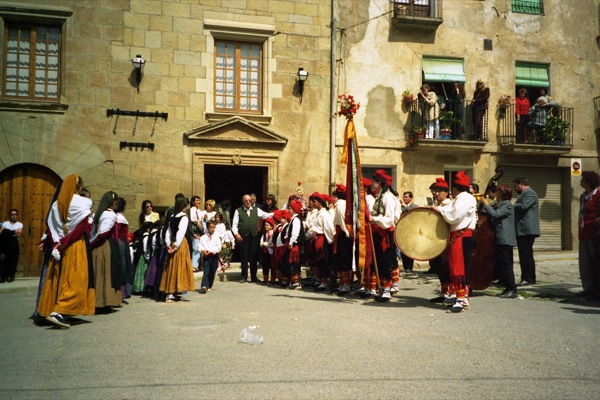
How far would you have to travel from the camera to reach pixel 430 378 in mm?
4898

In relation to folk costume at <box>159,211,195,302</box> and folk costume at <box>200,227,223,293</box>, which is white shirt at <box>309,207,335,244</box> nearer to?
folk costume at <box>200,227,223,293</box>

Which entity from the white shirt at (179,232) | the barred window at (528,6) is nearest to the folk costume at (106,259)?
the white shirt at (179,232)

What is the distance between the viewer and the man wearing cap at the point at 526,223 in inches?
421

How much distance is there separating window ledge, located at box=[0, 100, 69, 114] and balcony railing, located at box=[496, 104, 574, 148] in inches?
518

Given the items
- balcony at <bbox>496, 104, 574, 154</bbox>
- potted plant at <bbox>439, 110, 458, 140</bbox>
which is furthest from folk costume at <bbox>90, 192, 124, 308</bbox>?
balcony at <bbox>496, 104, 574, 154</bbox>

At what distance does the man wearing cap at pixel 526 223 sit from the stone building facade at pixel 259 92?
7308 millimetres

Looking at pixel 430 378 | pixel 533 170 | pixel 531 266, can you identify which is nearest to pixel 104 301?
pixel 430 378

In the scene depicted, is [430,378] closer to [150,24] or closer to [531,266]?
[531,266]

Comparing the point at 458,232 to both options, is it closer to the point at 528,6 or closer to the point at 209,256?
the point at 209,256

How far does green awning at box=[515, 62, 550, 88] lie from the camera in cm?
1934

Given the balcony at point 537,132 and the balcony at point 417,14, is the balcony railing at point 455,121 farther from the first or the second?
the balcony at point 417,14

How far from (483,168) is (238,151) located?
7.94 metres

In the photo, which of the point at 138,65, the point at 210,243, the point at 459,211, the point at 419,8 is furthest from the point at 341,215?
the point at 419,8

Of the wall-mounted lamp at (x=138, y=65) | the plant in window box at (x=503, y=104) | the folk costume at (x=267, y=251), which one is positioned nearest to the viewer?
the folk costume at (x=267, y=251)
